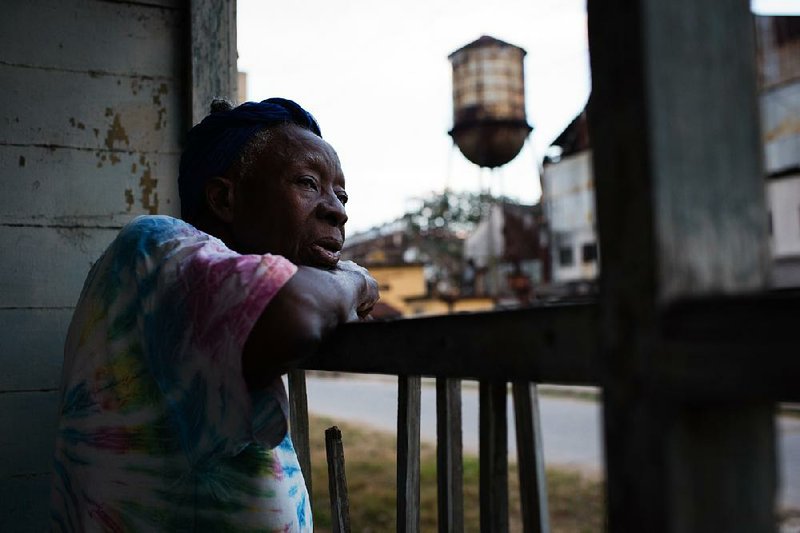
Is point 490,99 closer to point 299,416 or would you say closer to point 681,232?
point 299,416

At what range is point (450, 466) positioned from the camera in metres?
1.01

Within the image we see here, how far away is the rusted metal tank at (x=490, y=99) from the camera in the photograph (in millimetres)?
9312

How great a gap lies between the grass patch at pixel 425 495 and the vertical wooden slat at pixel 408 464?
292 cm

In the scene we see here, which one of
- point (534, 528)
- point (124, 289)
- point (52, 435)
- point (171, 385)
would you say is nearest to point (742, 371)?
point (534, 528)

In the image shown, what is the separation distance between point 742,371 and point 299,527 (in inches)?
37.2

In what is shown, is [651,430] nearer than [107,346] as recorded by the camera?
Yes

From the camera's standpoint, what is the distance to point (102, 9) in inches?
84.0

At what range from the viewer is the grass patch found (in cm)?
487

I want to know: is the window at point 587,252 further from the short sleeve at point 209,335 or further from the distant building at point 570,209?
the short sleeve at point 209,335

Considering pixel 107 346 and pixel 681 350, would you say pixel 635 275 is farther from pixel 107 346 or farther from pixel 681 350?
pixel 107 346

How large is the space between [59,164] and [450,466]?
Result: 1574mm

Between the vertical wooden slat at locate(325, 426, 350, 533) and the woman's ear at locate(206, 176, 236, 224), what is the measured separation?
480mm

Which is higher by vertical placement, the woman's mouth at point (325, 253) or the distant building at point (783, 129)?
the distant building at point (783, 129)

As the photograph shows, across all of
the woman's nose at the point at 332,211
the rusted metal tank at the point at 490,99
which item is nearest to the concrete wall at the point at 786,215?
the rusted metal tank at the point at 490,99
